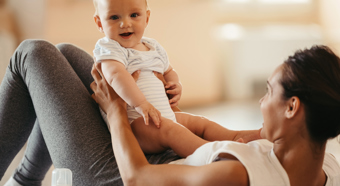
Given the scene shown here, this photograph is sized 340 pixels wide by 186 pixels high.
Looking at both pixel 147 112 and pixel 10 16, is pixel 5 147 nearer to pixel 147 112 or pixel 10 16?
pixel 147 112

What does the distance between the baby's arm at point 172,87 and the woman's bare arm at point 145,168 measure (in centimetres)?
19

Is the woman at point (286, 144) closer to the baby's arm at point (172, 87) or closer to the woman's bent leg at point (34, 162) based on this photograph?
the baby's arm at point (172, 87)

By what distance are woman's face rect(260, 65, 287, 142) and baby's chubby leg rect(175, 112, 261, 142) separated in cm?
31

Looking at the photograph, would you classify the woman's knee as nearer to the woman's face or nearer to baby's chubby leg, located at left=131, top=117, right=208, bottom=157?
baby's chubby leg, located at left=131, top=117, right=208, bottom=157

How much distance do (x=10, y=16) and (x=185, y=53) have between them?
1.76 meters

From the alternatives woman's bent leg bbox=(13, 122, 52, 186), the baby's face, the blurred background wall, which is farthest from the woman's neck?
the blurred background wall

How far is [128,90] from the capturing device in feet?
4.07

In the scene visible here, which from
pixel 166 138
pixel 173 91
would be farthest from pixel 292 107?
pixel 173 91

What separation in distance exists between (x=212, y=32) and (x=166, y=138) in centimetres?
365

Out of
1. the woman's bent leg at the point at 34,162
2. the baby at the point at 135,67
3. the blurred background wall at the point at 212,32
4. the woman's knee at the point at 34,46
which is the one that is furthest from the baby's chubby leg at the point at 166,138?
the blurred background wall at the point at 212,32

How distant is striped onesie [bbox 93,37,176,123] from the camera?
1317 millimetres

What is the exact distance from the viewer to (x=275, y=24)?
527cm

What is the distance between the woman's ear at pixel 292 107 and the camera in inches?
36.0

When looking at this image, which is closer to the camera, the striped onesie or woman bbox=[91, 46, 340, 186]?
woman bbox=[91, 46, 340, 186]
